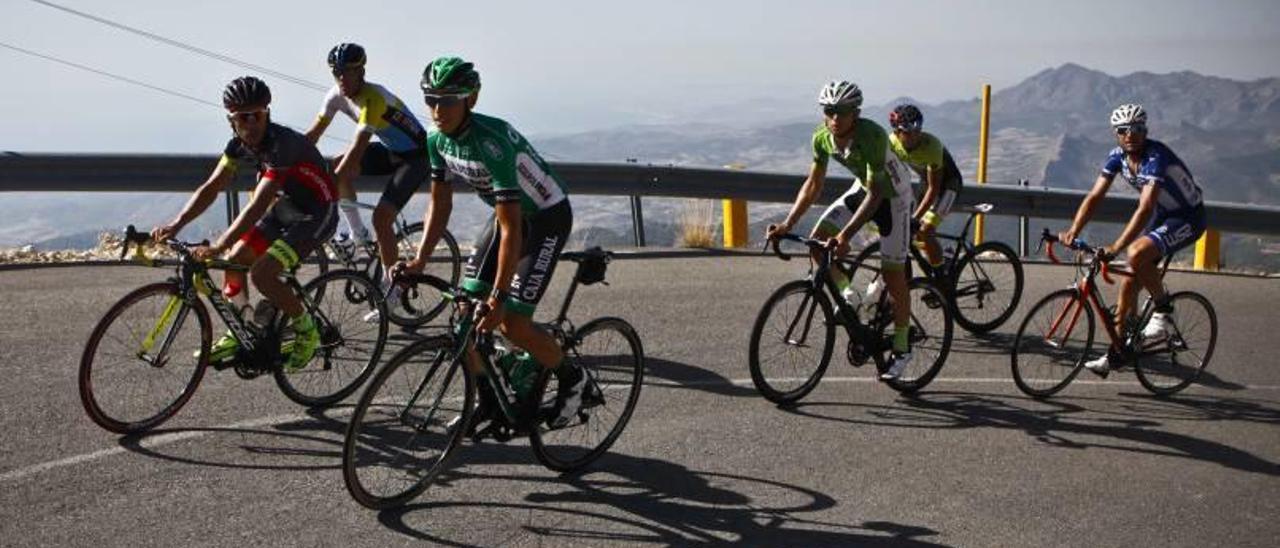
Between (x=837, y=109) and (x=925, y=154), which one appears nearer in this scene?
(x=837, y=109)

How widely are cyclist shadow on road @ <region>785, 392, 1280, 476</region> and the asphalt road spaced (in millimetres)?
24

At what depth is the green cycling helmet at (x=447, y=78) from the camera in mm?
5965

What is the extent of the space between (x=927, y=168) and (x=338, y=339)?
542 cm

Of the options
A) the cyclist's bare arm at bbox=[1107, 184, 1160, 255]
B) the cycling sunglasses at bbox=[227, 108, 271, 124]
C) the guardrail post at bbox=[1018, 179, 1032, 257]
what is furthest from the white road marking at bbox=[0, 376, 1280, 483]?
the guardrail post at bbox=[1018, 179, 1032, 257]

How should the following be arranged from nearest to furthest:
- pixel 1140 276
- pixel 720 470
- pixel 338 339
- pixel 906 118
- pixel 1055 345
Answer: pixel 720 470 < pixel 338 339 < pixel 1055 345 < pixel 1140 276 < pixel 906 118

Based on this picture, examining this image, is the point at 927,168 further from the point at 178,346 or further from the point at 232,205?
A: the point at 232,205

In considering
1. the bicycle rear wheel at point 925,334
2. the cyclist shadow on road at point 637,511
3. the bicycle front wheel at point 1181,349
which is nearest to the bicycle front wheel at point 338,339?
the cyclist shadow on road at point 637,511

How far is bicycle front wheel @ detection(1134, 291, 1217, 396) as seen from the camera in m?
9.45

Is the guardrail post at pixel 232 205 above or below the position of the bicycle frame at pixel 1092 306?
above

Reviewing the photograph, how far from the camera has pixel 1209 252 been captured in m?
15.8

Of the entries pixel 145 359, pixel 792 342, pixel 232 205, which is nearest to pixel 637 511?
pixel 792 342

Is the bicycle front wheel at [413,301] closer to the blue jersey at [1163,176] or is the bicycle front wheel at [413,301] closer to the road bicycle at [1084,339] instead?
the road bicycle at [1084,339]

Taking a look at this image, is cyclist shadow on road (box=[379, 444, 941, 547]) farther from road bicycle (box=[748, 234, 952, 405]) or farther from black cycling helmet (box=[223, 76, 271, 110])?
black cycling helmet (box=[223, 76, 271, 110])

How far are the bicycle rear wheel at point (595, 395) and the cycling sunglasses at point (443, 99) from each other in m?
1.43
